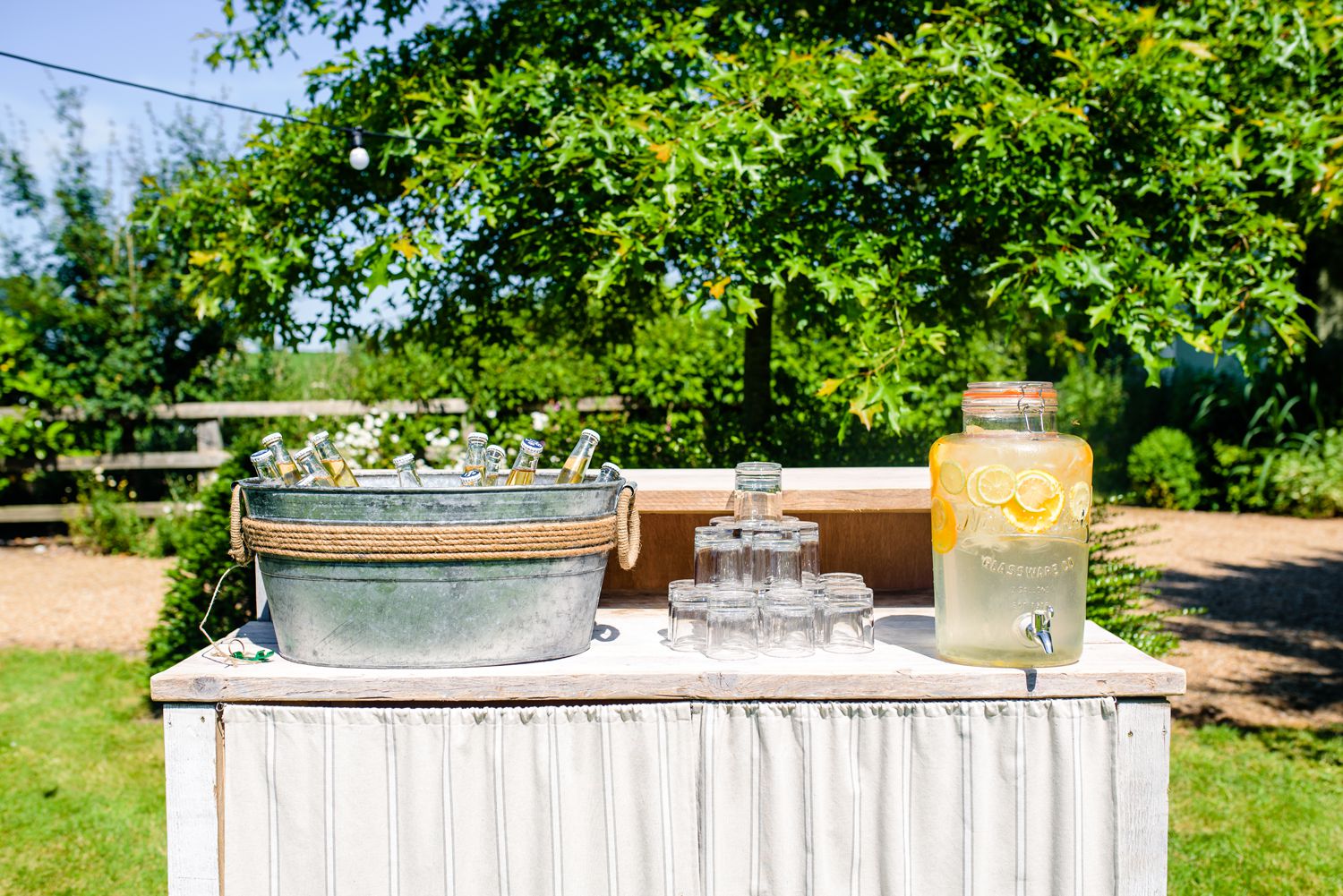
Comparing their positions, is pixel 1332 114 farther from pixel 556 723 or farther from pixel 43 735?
pixel 43 735

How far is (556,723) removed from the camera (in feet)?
5.43

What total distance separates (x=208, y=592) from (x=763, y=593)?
307 centimetres

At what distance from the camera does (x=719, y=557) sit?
1966 mm

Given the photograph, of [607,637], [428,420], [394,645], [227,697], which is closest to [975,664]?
[607,637]

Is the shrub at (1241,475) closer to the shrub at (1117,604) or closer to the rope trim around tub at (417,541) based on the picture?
the shrub at (1117,604)

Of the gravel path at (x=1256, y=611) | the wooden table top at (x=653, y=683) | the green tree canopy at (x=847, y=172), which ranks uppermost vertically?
the green tree canopy at (x=847, y=172)

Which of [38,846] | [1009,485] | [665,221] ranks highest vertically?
[665,221]

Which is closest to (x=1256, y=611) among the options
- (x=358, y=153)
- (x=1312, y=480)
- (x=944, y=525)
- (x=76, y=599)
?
(x=1312, y=480)

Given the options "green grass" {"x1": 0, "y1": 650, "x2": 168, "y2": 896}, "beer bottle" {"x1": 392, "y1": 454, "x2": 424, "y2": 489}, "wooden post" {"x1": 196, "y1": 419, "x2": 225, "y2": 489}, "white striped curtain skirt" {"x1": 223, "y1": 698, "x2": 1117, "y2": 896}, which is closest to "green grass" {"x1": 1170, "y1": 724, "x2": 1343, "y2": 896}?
"white striped curtain skirt" {"x1": 223, "y1": 698, "x2": 1117, "y2": 896}

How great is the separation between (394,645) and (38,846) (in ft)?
8.70

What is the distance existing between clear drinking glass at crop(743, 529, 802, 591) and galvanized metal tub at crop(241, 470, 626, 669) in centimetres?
35

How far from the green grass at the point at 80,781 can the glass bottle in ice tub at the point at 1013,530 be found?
2728 mm

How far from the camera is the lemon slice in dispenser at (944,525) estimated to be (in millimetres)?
1653

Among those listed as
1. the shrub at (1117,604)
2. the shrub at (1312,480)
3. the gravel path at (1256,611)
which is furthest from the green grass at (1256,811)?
the shrub at (1312,480)
